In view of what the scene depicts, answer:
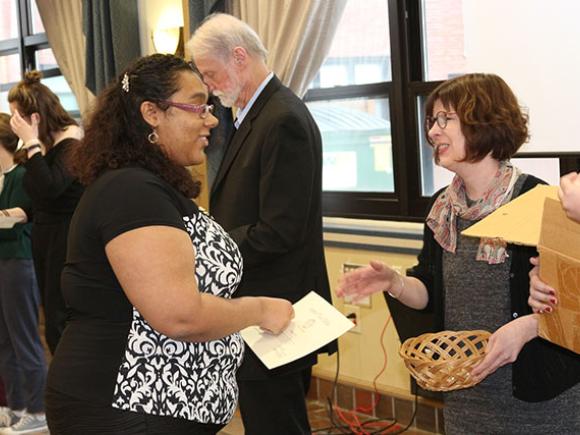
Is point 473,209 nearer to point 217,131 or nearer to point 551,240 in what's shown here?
point 551,240

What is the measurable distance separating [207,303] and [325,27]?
2425 mm

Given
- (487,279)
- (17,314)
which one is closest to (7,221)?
(17,314)

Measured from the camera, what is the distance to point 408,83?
3855 mm

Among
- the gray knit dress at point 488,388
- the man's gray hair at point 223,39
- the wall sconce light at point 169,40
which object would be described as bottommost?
the gray knit dress at point 488,388

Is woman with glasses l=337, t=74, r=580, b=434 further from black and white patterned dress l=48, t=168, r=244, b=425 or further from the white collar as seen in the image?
the white collar

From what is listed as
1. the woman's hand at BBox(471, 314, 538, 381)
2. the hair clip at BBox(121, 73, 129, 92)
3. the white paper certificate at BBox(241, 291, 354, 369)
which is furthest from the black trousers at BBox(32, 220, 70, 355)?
the woman's hand at BBox(471, 314, 538, 381)

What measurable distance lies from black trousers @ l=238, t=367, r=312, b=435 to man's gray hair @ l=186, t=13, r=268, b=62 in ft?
3.48

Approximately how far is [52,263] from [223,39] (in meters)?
1.40

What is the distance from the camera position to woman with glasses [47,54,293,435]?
171cm

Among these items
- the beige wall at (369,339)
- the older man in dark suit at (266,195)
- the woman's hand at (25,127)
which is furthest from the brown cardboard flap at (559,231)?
the woman's hand at (25,127)

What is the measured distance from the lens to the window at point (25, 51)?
21.7 feet

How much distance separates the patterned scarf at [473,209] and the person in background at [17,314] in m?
2.55

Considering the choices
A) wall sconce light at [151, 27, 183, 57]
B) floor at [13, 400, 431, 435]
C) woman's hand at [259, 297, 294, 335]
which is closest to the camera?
woman's hand at [259, 297, 294, 335]

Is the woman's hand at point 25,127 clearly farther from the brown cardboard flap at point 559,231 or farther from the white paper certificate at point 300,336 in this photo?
the brown cardboard flap at point 559,231
